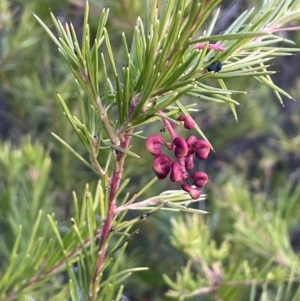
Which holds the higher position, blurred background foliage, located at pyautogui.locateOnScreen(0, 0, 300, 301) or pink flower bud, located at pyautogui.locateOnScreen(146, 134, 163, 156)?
pink flower bud, located at pyautogui.locateOnScreen(146, 134, 163, 156)

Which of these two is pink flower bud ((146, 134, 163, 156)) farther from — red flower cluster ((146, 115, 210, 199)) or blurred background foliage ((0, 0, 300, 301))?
blurred background foliage ((0, 0, 300, 301))

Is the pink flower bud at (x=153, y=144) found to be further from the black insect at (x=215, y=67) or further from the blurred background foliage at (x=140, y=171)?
the blurred background foliage at (x=140, y=171)

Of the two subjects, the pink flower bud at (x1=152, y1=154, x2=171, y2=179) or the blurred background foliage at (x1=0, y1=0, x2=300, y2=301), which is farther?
the blurred background foliage at (x1=0, y1=0, x2=300, y2=301)

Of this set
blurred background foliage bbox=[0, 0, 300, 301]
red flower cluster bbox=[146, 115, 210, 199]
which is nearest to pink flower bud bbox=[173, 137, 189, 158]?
red flower cluster bbox=[146, 115, 210, 199]

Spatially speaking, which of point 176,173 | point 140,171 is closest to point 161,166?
point 176,173

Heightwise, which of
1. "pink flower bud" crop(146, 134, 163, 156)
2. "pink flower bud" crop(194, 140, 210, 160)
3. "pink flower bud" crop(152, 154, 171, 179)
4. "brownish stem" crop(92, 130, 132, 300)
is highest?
"pink flower bud" crop(194, 140, 210, 160)

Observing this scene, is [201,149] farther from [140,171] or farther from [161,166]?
[140,171]
